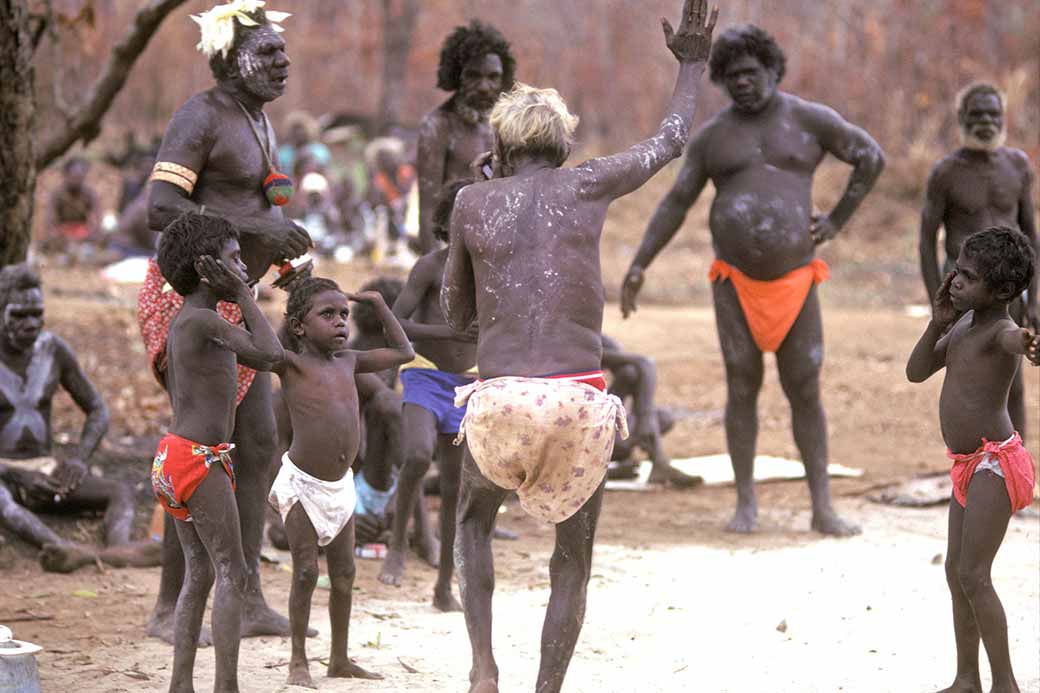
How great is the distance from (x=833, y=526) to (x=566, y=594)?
10.4 feet

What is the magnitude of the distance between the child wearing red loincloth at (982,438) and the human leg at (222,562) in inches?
87.0

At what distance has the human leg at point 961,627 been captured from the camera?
14.5 feet

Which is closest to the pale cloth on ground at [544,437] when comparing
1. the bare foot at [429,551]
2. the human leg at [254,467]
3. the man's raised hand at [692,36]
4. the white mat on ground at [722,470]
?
the man's raised hand at [692,36]

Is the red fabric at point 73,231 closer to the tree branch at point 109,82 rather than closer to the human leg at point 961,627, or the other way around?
the tree branch at point 109,82

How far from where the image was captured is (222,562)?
4.34 metres

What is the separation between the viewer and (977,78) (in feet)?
66.2

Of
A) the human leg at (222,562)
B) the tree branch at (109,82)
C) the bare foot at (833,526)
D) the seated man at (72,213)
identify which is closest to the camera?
the human leg at (222,562)

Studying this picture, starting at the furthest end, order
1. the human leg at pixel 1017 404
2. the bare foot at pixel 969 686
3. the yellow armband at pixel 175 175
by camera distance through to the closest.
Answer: the human leg at pixel 1017 404, the yellow armband at pixel 175 175, the bare foot at pixel 969 686

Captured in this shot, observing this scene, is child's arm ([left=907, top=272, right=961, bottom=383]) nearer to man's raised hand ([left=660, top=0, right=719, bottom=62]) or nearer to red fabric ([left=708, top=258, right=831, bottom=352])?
man's raised hand ([left=660, top=0, right=719, bottom=62])

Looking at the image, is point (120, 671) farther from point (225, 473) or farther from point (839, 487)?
point (839, 487)

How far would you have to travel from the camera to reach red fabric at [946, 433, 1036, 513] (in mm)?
4348

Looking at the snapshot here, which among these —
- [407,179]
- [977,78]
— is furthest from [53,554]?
[977,78]

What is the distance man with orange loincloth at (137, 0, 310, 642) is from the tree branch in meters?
2.29

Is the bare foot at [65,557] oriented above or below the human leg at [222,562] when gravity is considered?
below
